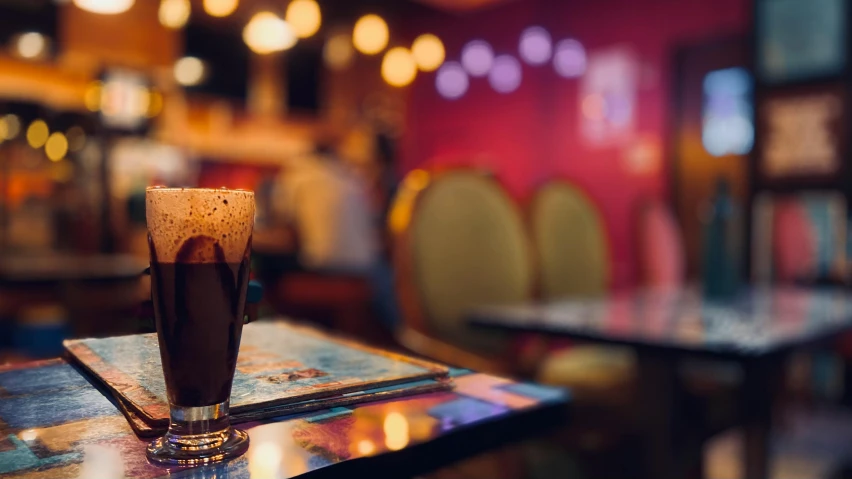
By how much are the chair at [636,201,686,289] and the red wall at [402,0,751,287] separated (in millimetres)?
1851

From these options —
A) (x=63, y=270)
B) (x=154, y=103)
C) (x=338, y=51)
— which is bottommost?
(x=63, y=270)

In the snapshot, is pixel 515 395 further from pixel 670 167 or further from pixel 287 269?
pixel 670 167

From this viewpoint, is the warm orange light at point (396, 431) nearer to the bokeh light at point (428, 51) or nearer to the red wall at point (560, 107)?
the red wall at point (560, 107)

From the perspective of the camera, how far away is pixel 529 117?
20.0 feet

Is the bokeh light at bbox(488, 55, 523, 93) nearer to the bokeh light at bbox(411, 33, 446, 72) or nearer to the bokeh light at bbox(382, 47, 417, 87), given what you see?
the bokeh light at bbox(411, 33, 446, 72)

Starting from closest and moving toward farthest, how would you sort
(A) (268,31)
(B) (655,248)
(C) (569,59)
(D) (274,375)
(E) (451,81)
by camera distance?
(D) (274,375) → (B) (655,248) → (A) (268,31) → (C) (569,59) → (E) (451,81)

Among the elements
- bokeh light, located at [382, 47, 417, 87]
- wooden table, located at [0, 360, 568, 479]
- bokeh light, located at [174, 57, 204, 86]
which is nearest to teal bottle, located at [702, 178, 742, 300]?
wooden table, located at [0, 360, 568, 479]

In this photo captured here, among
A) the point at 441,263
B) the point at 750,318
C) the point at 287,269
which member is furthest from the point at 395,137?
the point at 750,318

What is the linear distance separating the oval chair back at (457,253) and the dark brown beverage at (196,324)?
4.52 ft

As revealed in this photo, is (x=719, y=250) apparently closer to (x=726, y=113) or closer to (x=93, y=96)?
(x=726, y=113)

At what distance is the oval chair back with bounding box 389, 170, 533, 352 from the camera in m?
1.94

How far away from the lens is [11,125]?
5.41 meters

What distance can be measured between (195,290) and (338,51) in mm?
7688

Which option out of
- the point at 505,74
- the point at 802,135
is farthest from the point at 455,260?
the point at 505,74
